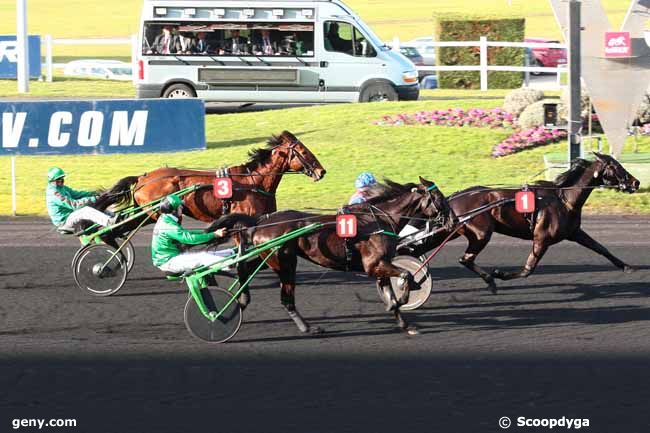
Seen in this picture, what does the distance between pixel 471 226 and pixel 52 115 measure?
9.25 meters

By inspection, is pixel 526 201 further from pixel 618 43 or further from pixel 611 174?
pixel 618 43

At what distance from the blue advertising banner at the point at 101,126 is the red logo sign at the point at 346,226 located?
32.1 ft

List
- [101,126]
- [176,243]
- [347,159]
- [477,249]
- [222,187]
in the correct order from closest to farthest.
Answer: [176,243], [222,187], [477,249], [101,126], [347,159]

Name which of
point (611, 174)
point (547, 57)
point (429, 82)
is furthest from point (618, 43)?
point (547, 57)

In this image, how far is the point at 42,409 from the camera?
25.8 ft

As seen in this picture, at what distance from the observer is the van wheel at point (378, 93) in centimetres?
2520

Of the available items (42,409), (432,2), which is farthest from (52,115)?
(432,2)

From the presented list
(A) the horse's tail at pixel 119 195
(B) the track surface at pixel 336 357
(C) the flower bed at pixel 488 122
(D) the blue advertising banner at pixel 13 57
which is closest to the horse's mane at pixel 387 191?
(B) the track surface at pixel 336 357

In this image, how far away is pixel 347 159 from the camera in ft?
68.2

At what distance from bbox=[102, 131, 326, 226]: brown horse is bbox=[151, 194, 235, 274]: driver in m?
2.00

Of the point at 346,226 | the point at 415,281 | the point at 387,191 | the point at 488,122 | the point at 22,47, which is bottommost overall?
the point at 415,281

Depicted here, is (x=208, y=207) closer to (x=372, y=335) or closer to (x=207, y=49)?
(x=372, y=335)

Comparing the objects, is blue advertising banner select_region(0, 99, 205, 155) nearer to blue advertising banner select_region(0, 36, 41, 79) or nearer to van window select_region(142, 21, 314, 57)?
van window select_region(142, 21, 314, 57)

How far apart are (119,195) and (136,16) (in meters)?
51.3
